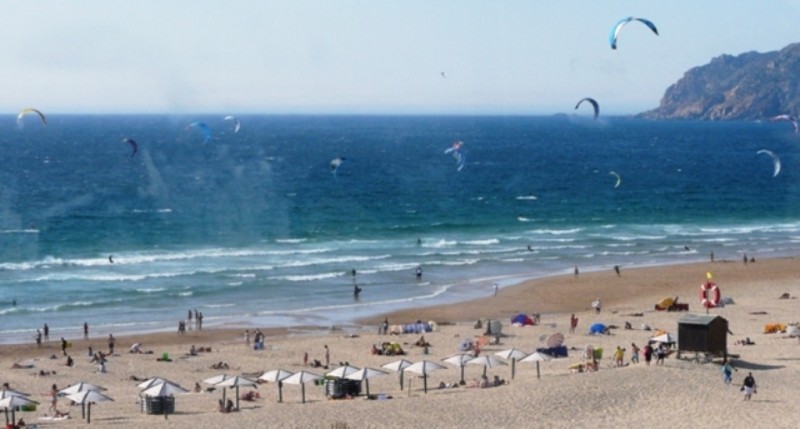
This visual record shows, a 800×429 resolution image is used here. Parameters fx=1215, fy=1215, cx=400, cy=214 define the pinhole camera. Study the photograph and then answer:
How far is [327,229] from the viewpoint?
243 feet

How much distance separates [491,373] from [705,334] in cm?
572

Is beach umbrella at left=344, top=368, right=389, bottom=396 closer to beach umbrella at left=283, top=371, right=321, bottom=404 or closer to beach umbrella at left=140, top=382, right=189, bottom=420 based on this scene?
beach umbrella at left=283, top=371, right=321, bottom=404

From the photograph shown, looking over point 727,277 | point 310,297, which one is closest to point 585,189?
point 727,277

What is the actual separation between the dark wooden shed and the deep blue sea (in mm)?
16610

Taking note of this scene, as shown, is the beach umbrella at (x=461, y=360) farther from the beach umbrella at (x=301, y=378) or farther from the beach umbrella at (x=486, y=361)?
the beach umbrella at (x=301, y=378)

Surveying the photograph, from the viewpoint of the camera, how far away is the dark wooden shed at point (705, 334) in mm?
30500

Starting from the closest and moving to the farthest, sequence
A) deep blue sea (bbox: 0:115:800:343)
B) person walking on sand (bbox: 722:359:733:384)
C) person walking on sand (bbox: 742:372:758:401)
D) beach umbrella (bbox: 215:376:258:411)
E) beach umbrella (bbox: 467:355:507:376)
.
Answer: person walking on sand (bbox: 742:372:758:401) < beach umbrella (bbox: 215:376:258:411) < person walking on sand (bbox: 722:359:733:384) < beach umbrella (bbox: 467:355:507:376) < deep blue sea (bbox: 0:115:800:343)

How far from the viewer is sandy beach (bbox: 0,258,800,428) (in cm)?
2653

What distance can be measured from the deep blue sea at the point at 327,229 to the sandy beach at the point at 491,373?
3483 millimetres

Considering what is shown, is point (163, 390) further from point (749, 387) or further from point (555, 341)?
point (555, 341)

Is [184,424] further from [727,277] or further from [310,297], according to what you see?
[727,277]

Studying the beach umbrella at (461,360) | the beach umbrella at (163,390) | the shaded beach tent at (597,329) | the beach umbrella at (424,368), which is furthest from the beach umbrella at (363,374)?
the shaded beach tent at (597,329)

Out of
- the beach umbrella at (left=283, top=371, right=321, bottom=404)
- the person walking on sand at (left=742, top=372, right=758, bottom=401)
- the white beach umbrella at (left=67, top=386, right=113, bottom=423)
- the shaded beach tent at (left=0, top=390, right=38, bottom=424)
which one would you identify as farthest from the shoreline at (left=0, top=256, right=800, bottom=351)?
the person walking on sand at (left=742, top=372, right=758, bottom=401)

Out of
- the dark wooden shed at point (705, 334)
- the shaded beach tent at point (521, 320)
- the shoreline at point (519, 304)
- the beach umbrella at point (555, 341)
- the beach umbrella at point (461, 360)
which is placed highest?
the dark wooden shed at point (705, 334)
